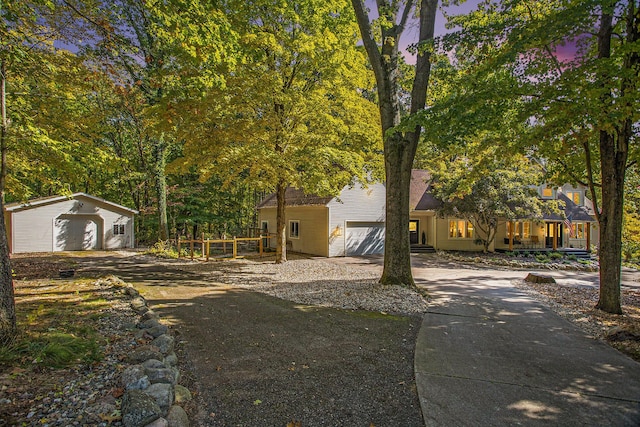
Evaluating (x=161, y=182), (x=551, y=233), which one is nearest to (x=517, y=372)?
(x=161, y=182)

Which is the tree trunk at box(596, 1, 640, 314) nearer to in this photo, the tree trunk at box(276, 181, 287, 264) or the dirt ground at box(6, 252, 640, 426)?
the dirt ground at box(6, 252, 640, 426)

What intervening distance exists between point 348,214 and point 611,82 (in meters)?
13.5

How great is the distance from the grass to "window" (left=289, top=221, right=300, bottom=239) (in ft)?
45.1

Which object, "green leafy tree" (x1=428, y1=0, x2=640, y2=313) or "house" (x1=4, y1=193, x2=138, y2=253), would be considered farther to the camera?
"house" (x1=4, y1=193, x2=138, y2=253)

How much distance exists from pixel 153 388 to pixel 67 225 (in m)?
22.8

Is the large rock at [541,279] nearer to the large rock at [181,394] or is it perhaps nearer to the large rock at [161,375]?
the large rock at [181,394]

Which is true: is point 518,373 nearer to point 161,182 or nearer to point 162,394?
point 162,394

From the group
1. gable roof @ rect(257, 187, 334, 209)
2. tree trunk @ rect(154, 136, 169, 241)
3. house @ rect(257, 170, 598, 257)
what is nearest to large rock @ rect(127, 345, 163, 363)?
gable roof @ rect(257, 187, 334, 209)

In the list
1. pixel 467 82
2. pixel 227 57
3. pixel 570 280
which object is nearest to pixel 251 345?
pixel 227 57

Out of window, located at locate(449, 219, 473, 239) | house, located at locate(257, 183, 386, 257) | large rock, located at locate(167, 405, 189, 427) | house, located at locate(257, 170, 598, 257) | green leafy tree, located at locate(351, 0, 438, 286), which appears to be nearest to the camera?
large rock, located at locate(167, 405, 189, 427)

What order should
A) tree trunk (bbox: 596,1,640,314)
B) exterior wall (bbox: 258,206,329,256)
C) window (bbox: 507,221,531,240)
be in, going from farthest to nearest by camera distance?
window (bbox: 507,221,531,240)
exterior wall (bbox: 258,206,329,256)
tree trunk (bbox: 596,1,640,314)

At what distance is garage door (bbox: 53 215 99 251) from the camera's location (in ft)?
66.4

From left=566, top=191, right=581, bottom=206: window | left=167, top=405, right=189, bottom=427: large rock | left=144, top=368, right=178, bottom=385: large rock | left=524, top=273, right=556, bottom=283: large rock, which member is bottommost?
left=524, top=273, right=556, bottom=283: large rock

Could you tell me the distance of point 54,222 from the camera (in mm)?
20109
